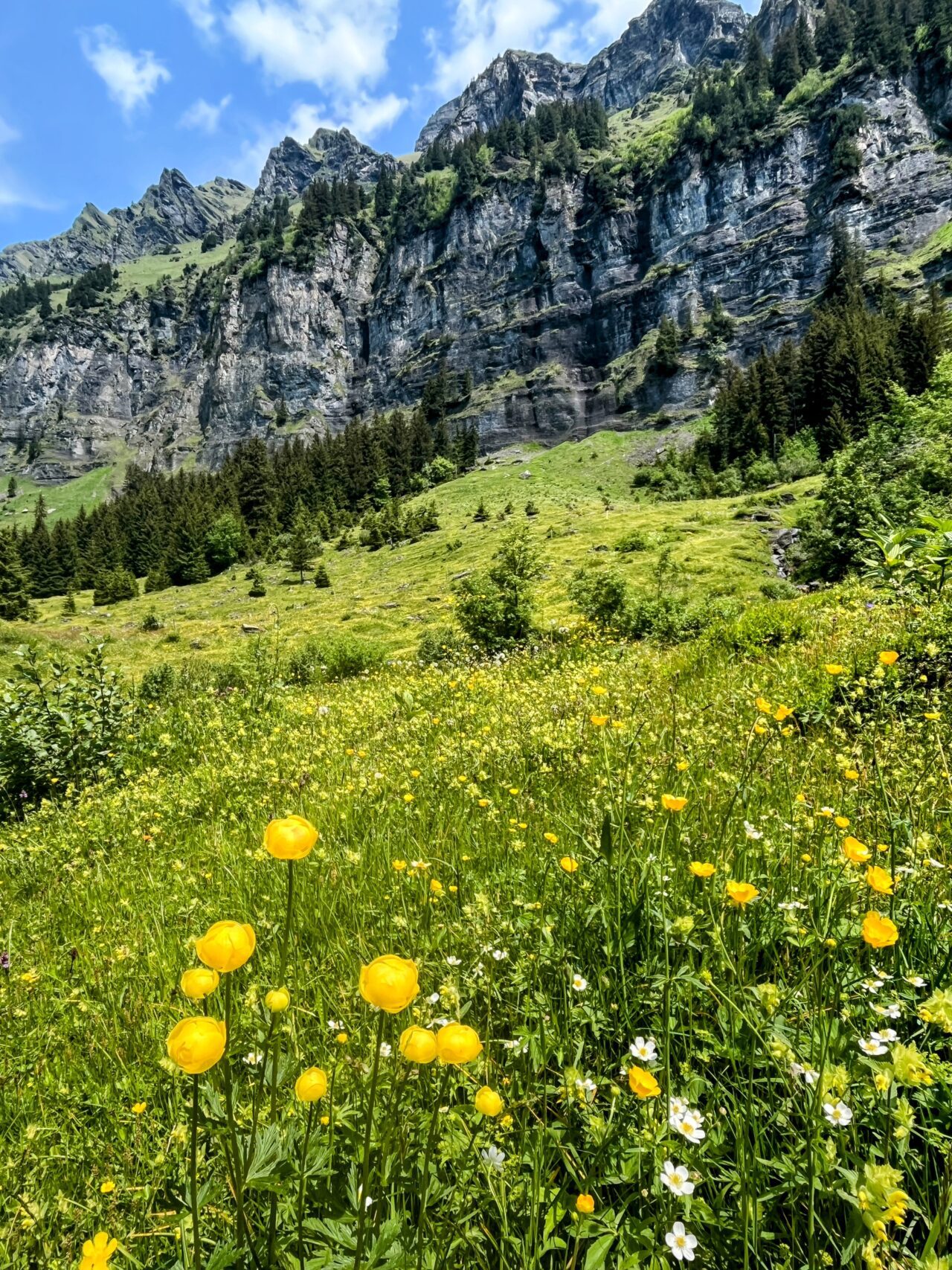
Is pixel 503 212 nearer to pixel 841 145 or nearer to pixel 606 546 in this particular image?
pixel 841 145

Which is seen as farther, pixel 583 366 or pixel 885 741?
pixel 583 366

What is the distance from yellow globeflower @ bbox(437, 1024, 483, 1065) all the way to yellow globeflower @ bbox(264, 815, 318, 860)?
0.42 metres

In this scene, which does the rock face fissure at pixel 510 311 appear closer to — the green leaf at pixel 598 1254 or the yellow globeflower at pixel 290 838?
the yellow globeflower at pixel 290 838

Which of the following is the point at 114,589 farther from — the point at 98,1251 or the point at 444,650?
the point at 98,1251

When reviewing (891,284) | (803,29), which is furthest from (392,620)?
(803,29)

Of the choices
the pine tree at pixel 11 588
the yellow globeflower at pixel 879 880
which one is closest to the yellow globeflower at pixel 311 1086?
the yellow globeflower at pixel 879 880

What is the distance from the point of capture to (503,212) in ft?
387

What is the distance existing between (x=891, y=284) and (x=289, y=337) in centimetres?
10850

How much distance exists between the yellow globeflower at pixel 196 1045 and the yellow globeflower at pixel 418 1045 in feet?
1.00

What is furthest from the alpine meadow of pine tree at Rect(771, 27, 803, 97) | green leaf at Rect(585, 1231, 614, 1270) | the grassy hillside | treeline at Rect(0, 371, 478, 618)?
pine tree at Rect(771, 27, 803, 97)

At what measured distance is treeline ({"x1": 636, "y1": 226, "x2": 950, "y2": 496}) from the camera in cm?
4872

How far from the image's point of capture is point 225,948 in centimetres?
104

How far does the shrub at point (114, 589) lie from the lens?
50.4 m

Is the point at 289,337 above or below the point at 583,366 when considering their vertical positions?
above
